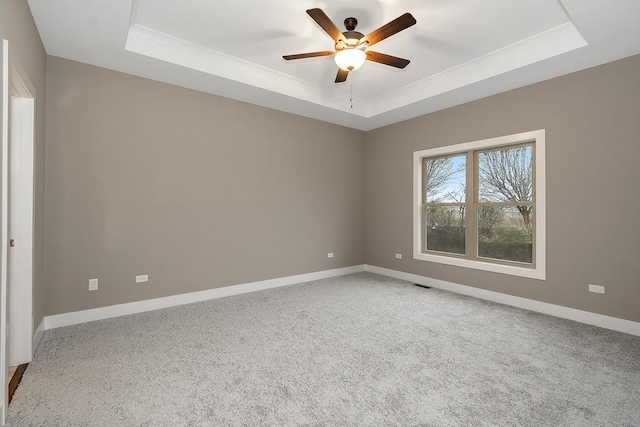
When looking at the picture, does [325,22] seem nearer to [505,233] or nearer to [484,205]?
[484,205]

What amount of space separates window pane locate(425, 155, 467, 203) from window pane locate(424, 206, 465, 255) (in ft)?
0.51

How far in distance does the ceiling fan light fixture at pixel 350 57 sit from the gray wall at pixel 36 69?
7.50 feet

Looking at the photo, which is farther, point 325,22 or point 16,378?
point 325,22

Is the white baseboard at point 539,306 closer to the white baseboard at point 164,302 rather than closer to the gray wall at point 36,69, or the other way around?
the white baseboard at point 164,302

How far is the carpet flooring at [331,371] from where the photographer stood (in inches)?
71.7

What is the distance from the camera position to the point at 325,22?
2404 mm

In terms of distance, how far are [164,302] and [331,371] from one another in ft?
7.95

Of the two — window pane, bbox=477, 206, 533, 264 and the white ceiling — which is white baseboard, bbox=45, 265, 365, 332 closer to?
window pane, bbox=477, 206, 533, 264

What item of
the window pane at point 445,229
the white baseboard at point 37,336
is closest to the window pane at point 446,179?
the window pane at point 445,229

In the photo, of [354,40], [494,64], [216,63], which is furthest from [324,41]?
[494,64]

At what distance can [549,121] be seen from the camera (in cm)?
359

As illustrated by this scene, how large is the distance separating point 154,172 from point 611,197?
16.3 feet

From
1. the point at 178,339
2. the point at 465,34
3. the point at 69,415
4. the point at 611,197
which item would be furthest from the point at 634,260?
the point at 69,415

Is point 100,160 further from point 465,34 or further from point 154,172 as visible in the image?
point 465,34
